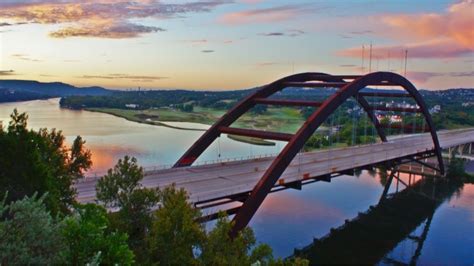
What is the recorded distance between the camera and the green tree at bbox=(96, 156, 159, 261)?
45.3 ft

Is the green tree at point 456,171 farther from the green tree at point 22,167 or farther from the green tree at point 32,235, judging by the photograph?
the green tree at point 32,235

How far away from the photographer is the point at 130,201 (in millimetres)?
14156

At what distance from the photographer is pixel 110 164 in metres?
51.2

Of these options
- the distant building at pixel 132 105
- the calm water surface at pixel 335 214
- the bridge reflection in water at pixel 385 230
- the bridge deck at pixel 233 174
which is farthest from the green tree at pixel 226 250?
the distant building at pixel 132 105

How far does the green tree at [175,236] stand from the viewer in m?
12.4

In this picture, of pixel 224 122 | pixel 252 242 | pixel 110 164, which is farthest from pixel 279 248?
pixel 110 164

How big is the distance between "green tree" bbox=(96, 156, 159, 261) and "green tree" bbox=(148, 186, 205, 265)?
34.5 inches

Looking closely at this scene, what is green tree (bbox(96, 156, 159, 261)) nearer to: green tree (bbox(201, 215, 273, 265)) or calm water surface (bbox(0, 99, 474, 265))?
green tree (bbox(201, 215, 273, 265))

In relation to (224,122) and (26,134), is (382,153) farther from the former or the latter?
(26,134)

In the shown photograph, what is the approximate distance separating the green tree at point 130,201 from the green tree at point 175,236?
34.5 inches

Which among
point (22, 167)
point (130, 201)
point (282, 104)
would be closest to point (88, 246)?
point (22, 167)

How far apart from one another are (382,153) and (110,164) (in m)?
32.3

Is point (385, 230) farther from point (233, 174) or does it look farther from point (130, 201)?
point (130, 201)

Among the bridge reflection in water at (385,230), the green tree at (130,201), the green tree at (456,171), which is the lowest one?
the bridge reflection in water at (385,230)
